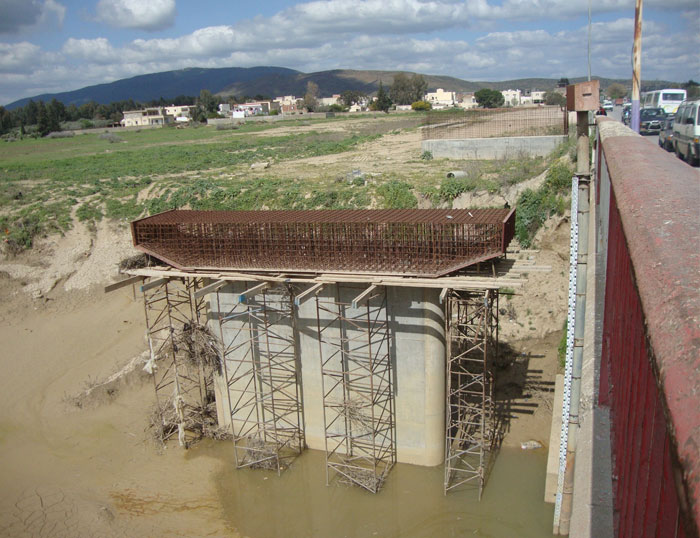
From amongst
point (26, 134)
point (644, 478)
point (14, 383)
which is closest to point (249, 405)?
point (14, 383)

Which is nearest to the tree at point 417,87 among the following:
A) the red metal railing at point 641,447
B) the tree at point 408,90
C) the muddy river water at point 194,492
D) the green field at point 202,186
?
the tree at point 408,90

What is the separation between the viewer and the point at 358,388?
13969 millimetres

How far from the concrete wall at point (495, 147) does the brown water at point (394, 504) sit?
17.4 meters

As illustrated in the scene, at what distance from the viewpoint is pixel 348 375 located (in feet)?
45.4

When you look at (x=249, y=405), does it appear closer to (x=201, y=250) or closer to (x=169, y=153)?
(x=201, y=250)

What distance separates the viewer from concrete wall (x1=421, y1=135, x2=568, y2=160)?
2774 centimetres

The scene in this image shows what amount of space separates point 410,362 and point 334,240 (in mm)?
3211

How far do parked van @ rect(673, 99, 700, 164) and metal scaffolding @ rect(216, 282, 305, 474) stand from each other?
470 inches

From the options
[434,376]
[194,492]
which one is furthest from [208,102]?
[434,376]

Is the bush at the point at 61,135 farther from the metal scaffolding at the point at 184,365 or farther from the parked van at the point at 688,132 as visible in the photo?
the parked van at the point at 688,132

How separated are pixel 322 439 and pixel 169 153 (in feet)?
127

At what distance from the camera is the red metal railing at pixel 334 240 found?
478 inches

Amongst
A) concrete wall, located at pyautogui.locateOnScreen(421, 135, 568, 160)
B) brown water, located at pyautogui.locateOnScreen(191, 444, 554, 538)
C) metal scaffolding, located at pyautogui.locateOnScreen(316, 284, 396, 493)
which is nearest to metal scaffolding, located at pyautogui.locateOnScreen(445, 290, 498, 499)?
brown water, located at pyautogui.locateOnScreen(191, 444, 554, 538)

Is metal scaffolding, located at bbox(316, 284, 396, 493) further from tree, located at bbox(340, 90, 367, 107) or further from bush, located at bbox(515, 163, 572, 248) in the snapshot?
tree, located at bbox(340, 90, 367, 107)
